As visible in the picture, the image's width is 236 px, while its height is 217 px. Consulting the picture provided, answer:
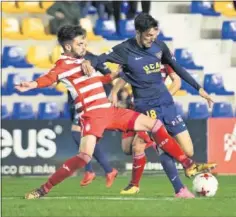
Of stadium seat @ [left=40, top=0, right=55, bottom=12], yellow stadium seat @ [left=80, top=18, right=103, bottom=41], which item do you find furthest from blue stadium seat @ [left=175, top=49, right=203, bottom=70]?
stadium seat @ [left=40, top=0, right=55, bottom=12]

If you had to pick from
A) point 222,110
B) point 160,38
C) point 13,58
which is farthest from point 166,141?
point 160,38

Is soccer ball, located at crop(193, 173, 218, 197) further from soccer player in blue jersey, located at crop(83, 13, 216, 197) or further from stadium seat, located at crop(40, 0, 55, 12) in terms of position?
stadium seat, located at crop(40, 0, 55, 12)

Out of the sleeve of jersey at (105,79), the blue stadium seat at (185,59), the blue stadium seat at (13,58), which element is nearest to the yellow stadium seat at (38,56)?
the blue stadium seat at (13,58)

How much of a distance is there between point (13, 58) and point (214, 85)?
3.24 meters

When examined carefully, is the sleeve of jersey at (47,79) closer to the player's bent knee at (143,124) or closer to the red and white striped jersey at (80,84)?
the red and white striped jersey at (80,84)

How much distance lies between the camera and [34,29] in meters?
17.0

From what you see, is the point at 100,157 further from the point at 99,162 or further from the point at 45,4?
the point at 45,4

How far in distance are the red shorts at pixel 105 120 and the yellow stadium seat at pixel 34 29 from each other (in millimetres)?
7353

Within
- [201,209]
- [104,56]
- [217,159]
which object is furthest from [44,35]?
[201,209]

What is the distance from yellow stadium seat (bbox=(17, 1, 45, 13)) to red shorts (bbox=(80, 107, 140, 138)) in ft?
25.7

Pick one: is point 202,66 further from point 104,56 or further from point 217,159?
point 104,56

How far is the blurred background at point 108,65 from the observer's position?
15031 mm

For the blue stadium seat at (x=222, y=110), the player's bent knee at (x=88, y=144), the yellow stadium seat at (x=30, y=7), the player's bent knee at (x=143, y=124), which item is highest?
the player's bent knee at (x=143, y=124)

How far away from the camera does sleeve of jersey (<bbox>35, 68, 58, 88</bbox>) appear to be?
30.9 ft
